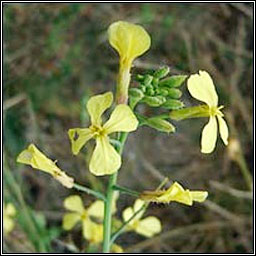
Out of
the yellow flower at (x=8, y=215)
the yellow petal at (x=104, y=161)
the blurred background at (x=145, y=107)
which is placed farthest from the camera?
the blurred background at (x=145, y=107)

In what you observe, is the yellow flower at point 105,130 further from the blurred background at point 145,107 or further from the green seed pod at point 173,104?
the blurred background at point 145,107

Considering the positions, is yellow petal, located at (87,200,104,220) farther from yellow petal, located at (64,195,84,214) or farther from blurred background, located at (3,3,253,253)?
blurred background, located at (3,3,253,253)

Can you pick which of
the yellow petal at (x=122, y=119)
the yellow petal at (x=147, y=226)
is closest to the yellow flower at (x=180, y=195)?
the yellow petal at (x=122, y=119)

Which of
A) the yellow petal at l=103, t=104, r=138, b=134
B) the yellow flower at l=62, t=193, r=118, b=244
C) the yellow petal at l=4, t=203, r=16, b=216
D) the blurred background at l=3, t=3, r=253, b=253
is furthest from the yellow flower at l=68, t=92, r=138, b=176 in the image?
the blurred background at l=3, t=3, r=253, b=253

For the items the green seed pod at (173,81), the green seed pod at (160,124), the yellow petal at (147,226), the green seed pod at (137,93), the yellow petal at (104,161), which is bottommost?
the yellow petal at (147,226)

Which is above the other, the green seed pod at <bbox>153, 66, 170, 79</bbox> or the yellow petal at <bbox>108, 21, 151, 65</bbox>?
the yellow petal at <bbox>108, 21, 151, 65</bbox>

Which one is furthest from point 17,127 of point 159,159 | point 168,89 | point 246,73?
point 168,89
